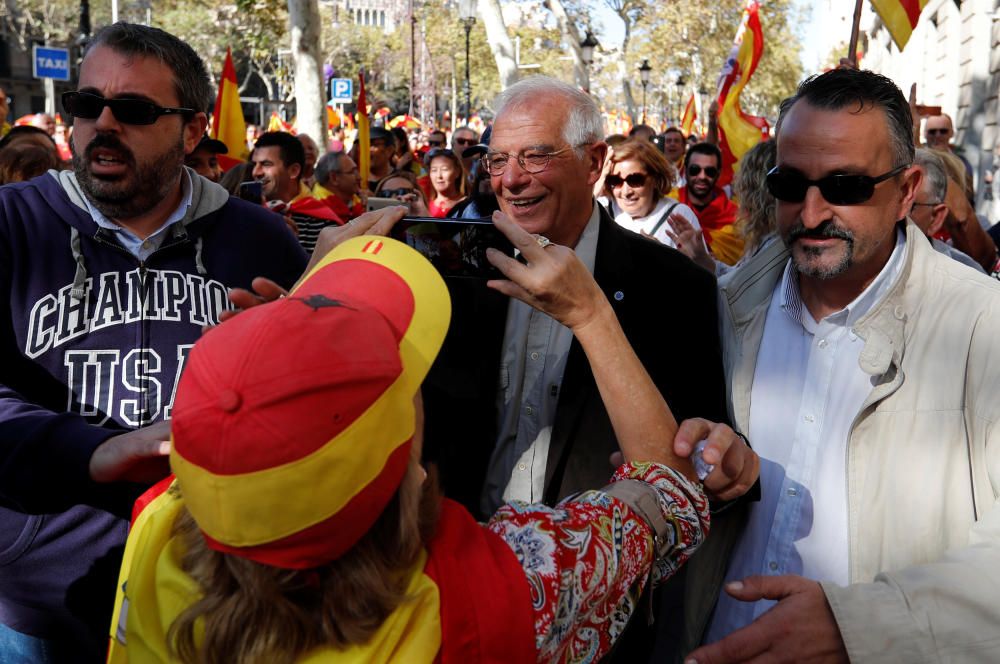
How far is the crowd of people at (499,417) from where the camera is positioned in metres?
1.36

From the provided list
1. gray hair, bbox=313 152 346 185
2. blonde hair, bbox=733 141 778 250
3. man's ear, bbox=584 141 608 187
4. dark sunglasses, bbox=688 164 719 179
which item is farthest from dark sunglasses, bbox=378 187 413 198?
man's ear, bbox=584 141 608 187

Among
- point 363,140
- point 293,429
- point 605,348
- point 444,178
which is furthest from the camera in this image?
point 363,140

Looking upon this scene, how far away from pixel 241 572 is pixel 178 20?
57.1 metres

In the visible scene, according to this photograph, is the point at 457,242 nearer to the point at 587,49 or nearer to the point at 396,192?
the point at 396,192

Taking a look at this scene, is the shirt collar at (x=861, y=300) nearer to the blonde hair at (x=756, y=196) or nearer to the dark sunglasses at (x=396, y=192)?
the blonde hair at (x=756, y=196)

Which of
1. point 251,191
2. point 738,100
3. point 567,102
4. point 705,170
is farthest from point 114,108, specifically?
point 738,100

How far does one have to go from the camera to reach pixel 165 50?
270cm

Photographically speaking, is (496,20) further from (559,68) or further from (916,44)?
(559,68)

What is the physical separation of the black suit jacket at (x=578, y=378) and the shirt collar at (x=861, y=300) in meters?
0.25

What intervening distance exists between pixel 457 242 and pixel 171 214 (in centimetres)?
106

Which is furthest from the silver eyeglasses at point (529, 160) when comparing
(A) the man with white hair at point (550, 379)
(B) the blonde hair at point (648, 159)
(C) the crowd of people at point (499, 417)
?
(B) the blonde hair at point (648, 159)

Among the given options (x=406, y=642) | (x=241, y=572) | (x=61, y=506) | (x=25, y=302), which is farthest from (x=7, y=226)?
(x=406, y=642)

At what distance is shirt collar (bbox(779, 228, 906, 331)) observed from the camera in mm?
2279

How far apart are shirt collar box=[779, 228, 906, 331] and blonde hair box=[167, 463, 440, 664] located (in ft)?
4.53
